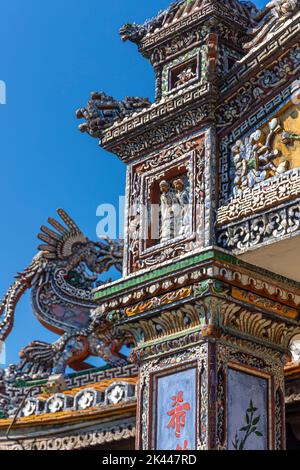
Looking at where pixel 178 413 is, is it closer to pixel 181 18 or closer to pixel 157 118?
pixel 157 118

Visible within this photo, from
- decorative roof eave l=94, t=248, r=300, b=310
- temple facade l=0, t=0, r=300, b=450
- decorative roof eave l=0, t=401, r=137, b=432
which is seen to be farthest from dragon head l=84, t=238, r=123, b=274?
decorative roof eave l=94, t=248, r=300, b=310

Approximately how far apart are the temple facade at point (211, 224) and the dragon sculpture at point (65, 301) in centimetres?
311

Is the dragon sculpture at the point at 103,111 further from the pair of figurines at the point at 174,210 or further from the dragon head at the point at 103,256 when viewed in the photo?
the dragon head at the point at 103,256

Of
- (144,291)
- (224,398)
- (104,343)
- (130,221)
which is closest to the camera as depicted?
(224,398)

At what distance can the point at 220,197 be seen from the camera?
6.71 metres

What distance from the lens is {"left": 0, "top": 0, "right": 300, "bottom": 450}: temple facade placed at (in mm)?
6262

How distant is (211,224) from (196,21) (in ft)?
4.67

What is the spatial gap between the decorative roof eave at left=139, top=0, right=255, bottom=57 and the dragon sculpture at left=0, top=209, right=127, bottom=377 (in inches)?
141

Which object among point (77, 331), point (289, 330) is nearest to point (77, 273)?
point (77, 331)

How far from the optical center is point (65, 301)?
35.8ft

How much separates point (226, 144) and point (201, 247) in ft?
2.39

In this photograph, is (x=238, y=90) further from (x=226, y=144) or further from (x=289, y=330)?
(x=289, y=330)

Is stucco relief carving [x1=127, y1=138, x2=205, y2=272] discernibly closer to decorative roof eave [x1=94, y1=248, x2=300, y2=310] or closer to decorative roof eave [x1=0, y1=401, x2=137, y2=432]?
decorative roof eave [x1=94, y1=248, x2=300, y2=310]

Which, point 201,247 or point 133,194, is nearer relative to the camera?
point 201,247
